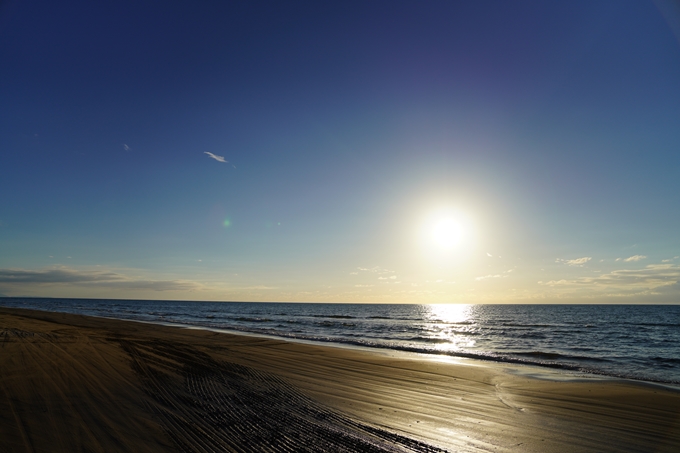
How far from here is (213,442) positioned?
5.64 metres

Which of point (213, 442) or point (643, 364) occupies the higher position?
point (213, 442)

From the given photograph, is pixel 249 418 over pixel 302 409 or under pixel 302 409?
over

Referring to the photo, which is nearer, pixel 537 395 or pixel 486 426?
pixel 486 426

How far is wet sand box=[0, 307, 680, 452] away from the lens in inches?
232

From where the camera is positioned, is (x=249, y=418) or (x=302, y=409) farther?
(x=302, y=409)

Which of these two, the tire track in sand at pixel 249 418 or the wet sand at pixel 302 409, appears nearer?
the tire track in sand at pixel 249 418

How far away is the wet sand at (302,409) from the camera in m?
5.88

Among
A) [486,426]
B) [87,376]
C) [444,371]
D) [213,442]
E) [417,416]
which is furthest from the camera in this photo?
[444,371]

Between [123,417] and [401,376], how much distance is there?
8896 mm

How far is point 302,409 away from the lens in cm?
783

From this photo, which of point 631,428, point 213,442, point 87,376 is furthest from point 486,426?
point 87,376

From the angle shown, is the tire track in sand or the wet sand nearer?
the tire track in sand

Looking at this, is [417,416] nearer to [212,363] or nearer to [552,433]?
[552,433]

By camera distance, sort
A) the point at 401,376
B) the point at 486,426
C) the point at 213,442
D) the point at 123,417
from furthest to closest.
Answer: the point at 401,376 < the point at 486,426 < the point at 123,417 < the point at 213,442
